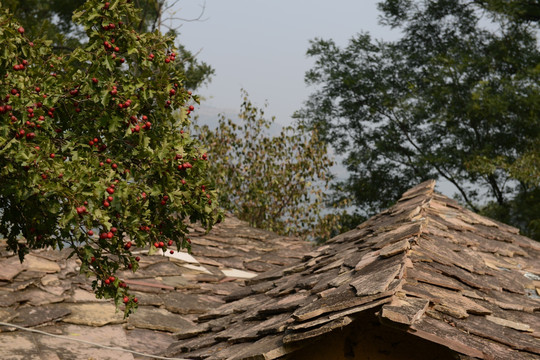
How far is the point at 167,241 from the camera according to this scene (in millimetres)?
5469

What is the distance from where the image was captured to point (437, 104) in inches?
938

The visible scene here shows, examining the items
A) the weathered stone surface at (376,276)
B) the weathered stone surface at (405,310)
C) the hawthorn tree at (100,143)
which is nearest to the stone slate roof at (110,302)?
the hawthorn tree at (100,143)

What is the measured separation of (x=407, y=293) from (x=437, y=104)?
20.6 metres

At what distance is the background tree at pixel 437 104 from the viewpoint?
22.0 m

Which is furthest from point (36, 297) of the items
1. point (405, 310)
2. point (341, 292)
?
point (405, 310)

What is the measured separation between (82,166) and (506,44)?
2165 cm

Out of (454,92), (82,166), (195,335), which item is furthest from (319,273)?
(454,92)

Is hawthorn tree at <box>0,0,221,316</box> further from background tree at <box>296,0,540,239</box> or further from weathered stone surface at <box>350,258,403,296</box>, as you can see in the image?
background tree at <box>296,0,540,239</box>

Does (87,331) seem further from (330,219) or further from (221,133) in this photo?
(330,219)

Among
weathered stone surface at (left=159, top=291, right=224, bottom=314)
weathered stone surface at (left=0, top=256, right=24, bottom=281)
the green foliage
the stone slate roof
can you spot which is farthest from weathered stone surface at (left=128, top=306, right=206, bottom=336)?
the green foliage

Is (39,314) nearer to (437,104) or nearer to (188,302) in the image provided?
(188,302)

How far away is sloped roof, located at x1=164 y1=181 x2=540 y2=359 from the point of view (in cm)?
400

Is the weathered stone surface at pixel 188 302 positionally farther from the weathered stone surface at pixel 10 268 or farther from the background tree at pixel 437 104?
the background tree at pixel 437 104

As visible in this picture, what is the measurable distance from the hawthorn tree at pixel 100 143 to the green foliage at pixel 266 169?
42.6ft
